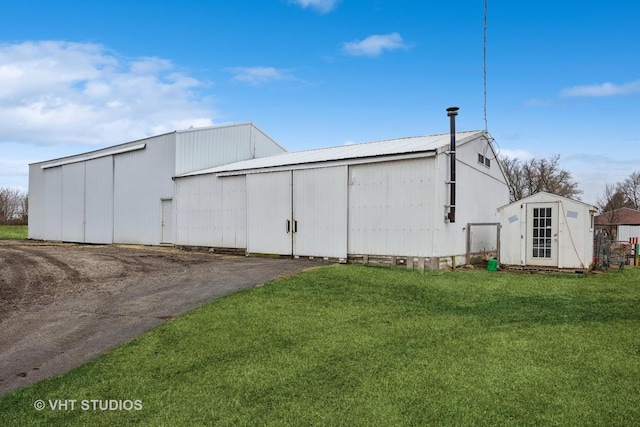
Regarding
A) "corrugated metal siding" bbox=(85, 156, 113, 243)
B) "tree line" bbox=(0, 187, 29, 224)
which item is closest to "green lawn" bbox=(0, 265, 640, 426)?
"corrugated metal siding" bbox=(85, 156, 113, 243)

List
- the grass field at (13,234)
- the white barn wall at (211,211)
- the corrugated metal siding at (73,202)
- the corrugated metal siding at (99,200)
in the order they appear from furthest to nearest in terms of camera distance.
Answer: the grass field at (13,234) < the corrugated metal siding at (73,202) < the corrugated metal siding at (99,200) < the white barn wall at (211,211)

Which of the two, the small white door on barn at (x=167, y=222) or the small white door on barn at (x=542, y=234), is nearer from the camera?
the small white door on barn at (x=542, y=234)

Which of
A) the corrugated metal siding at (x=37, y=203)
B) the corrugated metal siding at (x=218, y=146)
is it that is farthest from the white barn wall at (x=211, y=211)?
the corrugated metal siding at (x=37, y=203)

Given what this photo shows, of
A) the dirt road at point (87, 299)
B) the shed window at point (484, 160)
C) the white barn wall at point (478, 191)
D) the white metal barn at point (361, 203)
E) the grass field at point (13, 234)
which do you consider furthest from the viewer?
the grass field at point (13, 234)

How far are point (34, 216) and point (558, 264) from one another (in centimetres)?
3093

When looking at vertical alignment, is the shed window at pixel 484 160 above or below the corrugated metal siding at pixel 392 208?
above

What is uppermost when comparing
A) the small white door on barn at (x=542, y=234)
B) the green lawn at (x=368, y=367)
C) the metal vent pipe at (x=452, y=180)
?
the metal vent pipe at (x=452, y=180)

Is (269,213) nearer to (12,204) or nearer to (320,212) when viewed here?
(320,212)

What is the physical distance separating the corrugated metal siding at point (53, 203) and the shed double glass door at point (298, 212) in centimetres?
1666

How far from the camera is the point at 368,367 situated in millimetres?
5445

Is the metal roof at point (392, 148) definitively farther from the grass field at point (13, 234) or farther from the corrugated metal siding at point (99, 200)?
the grass field at point (13, 234)

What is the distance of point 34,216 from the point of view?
30.9m

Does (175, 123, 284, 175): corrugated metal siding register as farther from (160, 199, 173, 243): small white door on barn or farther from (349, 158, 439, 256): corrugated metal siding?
(349, 158, 439, 256): corrugated metal siding

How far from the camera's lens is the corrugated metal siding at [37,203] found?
30.2m
